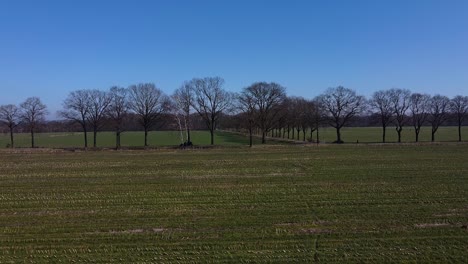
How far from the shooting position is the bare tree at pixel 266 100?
88.0 meters

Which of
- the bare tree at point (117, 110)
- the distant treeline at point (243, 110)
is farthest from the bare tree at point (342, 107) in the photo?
the bare tree at point (117, 110)

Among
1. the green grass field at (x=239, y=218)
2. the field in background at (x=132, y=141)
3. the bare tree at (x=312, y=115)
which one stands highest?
the bare tree at (x=312, y=115)

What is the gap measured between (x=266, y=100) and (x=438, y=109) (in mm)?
38456

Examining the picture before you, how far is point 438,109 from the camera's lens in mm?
89062

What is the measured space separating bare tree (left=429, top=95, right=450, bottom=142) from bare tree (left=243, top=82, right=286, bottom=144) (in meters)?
A: 33.6

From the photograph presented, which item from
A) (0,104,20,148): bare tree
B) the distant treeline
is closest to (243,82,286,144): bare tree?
the distant treeline

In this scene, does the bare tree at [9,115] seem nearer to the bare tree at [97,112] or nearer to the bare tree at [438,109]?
the bare tree at [97,112]

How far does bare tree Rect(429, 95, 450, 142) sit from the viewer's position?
87.9 m

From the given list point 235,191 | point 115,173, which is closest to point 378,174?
point 235,191

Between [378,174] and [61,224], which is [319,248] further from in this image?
[378,174]

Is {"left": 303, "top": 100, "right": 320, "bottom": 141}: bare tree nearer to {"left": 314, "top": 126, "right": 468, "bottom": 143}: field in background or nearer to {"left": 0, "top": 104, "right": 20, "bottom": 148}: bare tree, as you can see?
{"left": 314, "top": 126, "right": 468, "bottom": 143}: field in background

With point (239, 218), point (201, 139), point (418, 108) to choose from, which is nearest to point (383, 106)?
point (418, 108)

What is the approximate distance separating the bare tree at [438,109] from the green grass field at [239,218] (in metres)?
68.6

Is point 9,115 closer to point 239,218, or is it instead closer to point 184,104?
point 184,104
